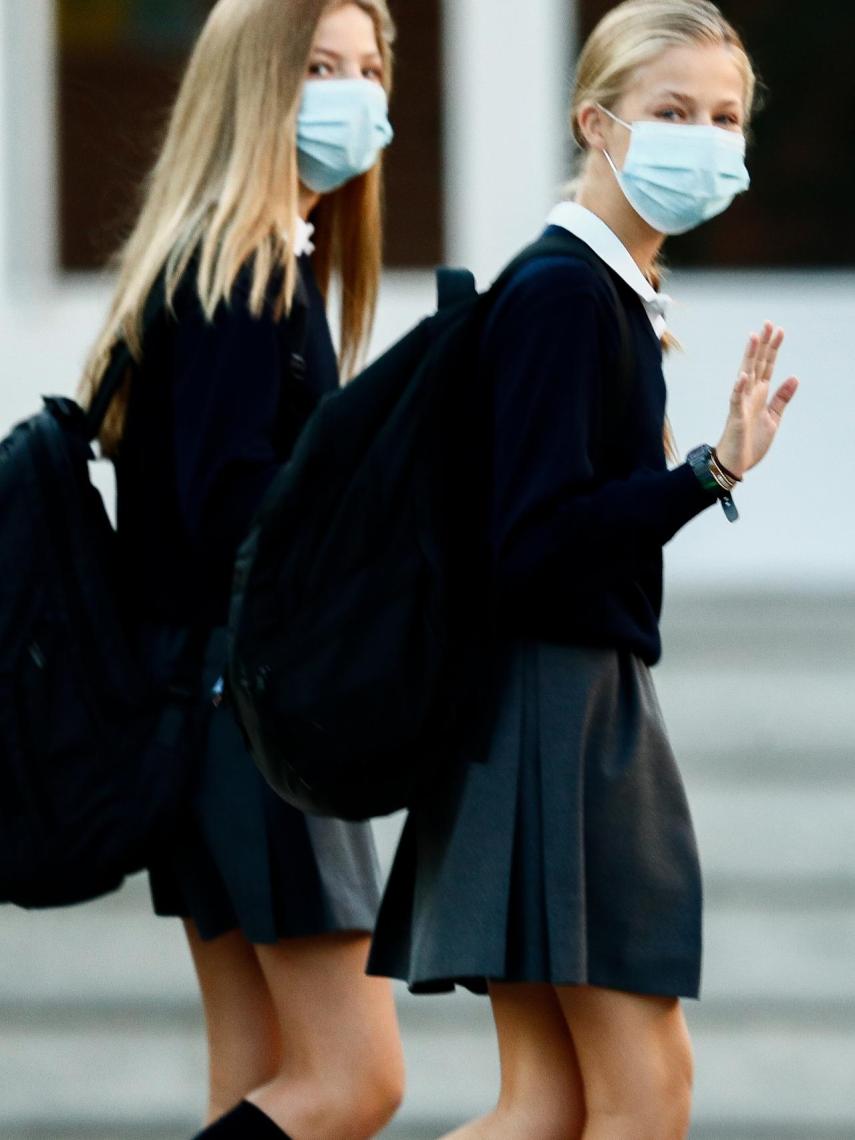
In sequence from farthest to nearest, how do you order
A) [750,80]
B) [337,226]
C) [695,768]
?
[695,768]
[337,226]
[750,80]

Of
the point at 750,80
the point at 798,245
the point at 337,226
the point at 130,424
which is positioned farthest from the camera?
the point at 798,245

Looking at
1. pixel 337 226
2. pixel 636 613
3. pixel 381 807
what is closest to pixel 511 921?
pixel 381 807

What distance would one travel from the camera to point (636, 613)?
2436 mm

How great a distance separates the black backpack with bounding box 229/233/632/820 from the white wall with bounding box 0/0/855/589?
424cm

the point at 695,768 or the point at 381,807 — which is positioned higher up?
the point at 381,807

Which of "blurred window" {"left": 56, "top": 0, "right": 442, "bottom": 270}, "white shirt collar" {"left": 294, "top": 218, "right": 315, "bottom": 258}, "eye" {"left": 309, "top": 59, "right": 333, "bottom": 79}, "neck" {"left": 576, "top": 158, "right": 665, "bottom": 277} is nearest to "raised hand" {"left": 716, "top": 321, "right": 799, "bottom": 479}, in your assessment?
"neck" {"left": 576, "top": 158, "right": 665, "bottom": 277}

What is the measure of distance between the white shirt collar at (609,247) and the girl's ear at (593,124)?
10cm

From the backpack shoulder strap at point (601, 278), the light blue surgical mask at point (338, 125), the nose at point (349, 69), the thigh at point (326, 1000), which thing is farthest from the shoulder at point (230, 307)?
the thigh at point (326, 1000)

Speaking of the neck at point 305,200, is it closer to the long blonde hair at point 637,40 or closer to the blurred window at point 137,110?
the long blonde hair at point 637,40

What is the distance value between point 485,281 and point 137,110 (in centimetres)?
136

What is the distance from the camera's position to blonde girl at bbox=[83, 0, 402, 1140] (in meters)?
2.69

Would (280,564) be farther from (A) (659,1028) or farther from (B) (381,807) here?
(A) (659,1028)

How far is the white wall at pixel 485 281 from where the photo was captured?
6.60m

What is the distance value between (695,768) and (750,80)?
10.4ft
